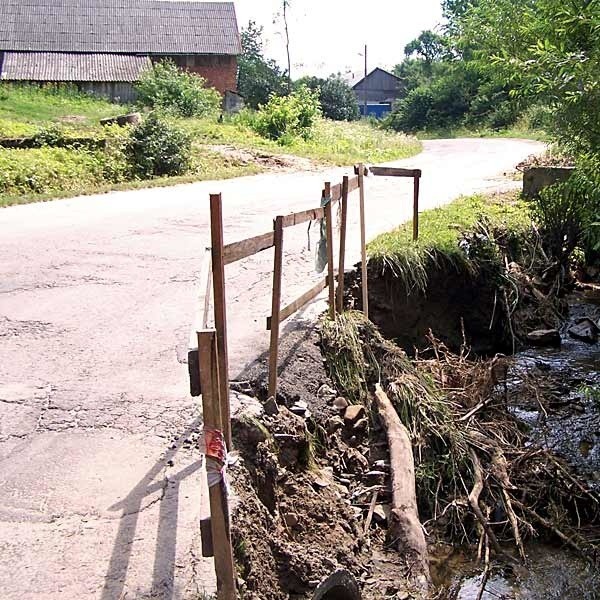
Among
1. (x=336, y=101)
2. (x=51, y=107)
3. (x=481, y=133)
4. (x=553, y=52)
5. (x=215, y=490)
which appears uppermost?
(x=553, y=52)

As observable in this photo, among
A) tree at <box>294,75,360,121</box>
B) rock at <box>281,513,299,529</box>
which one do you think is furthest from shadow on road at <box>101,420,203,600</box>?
tree at <box>294,75,360,121</box>

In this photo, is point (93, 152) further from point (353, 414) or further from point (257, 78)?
point (257, 78)

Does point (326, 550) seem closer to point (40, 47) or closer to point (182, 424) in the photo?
point (182, 424)

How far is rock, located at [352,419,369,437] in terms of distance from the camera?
6285 mm

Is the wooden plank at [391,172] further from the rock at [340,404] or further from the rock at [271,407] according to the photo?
the rock at [271,407]

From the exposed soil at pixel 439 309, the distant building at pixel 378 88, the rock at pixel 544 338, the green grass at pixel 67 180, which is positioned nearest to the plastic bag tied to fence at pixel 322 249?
the exposed soil at pixel 439 309

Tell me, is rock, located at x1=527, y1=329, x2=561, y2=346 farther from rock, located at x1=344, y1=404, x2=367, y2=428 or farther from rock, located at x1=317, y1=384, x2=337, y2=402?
rock, located at x1=317, y1=384, x2=337, y2=402

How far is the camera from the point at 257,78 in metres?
50.0

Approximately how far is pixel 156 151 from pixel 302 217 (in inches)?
555

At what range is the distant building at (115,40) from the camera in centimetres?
4034

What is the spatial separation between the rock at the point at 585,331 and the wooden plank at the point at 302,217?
577 cm

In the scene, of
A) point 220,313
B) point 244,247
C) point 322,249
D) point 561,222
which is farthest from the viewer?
point 561,222


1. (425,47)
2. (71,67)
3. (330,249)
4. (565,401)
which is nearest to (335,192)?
(330,249)

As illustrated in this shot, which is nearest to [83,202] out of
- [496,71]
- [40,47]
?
[496,71]
